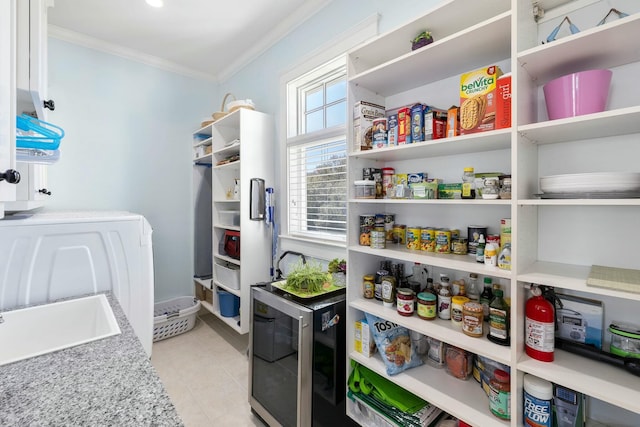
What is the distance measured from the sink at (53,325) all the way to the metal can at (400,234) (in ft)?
4.40

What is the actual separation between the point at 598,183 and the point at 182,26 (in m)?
3.04

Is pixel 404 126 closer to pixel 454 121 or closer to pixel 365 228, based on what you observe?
pixel 454 121

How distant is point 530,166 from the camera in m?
1.08

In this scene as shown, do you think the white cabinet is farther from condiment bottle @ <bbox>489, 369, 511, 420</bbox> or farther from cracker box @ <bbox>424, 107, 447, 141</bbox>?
condiment bottle @ <bbox>489, 369, 511, 420</bbox>

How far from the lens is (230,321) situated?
2.64m

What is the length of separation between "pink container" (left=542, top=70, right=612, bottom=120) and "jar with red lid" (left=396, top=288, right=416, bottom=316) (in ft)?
Result: 2.92

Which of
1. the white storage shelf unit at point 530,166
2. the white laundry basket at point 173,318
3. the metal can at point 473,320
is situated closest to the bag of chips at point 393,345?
the white storage shelf unit at point 530,166

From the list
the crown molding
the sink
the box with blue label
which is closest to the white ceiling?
the crown molding

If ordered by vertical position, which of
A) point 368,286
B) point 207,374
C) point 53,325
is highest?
point 368,286

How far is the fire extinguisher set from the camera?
3.14 feet

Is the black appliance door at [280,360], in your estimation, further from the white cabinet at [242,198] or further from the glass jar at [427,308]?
the white cabinet at [242,198]

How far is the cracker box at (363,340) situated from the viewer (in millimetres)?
1451

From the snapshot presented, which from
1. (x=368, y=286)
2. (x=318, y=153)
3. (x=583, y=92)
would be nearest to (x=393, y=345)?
(x=368, y=286)

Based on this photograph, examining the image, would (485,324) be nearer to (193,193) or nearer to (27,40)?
(27,40)
